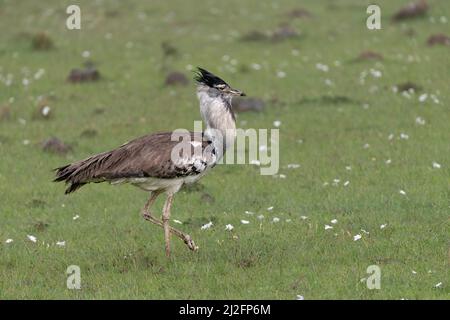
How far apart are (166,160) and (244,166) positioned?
5020 millimetres

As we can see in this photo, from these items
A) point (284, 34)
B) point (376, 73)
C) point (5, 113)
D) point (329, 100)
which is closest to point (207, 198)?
point (329, 100)

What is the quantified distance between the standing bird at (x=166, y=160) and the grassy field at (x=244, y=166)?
3.22 ft

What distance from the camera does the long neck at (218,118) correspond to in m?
12.3

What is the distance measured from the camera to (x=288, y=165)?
16.6 metres

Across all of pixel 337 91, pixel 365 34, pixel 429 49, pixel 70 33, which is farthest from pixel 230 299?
pixel 70 33

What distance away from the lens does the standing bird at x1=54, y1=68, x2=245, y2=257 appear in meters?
11.8

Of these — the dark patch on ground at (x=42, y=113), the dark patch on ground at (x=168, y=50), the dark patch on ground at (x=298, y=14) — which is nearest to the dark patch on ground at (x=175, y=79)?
the dark patch on ground at (x=168, y=50)

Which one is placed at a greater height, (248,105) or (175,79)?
(175,79)

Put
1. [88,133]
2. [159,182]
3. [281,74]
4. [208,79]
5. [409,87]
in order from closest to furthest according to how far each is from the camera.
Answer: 1. [159,182]
2. [208,79]
3. [88,133]
4. [409,87]
5. [281,74]

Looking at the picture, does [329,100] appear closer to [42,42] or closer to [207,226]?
[207,226]

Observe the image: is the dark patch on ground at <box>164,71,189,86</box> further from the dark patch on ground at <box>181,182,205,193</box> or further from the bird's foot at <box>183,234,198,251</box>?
the bird's foot at <box>183,234,198,251</box>

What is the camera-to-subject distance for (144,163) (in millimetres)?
11805
